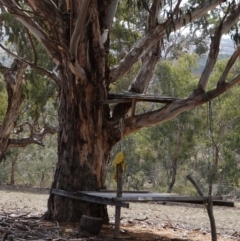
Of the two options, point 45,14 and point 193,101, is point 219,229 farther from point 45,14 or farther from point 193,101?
point 45,14

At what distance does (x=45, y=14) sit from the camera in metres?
8.09

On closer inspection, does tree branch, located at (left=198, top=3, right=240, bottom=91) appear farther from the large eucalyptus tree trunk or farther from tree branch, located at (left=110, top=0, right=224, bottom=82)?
the large eucalyptus tree trunk

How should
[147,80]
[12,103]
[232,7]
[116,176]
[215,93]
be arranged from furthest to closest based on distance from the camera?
[12,103], [147,80], [232,7], [215,93], [116,176]

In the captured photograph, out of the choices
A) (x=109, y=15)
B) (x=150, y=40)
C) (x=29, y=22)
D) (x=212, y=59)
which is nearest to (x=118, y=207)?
(x=212, y=59)

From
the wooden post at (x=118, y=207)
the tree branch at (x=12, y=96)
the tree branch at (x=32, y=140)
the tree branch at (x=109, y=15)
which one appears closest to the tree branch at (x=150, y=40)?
the tree branch at (x=109, y=15)

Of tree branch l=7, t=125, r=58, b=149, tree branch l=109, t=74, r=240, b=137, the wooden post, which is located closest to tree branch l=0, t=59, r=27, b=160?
tree branch l=7, t=125, r=58, b=149

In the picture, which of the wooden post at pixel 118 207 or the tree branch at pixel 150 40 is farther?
the tree branch at pixel 150 40

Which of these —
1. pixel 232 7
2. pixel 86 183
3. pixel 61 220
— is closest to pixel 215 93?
pixel 232 7

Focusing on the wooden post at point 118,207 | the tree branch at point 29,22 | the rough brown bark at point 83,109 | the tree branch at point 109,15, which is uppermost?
the tree branch at point 109,15

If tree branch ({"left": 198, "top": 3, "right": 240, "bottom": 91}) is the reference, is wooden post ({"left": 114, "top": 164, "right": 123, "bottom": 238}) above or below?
below

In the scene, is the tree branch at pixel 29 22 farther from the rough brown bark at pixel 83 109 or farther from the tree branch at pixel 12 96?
the tree branch at pixel 12 96

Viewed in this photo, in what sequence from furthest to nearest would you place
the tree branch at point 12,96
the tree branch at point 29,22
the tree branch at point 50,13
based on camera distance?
the tree branch at point 12,96 → the tree branch at point 50,13 → the tree branch at point 29,22

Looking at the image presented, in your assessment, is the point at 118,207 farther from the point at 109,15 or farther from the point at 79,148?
the point at 109,15

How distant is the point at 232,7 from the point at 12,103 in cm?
1027
